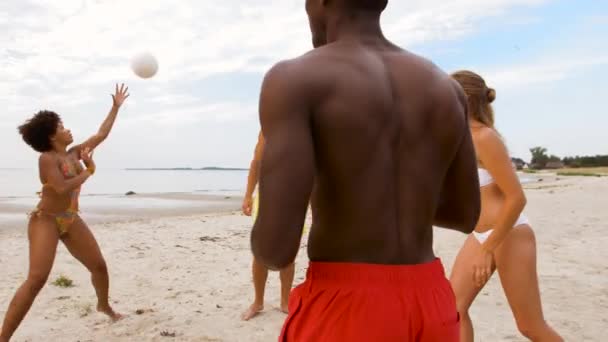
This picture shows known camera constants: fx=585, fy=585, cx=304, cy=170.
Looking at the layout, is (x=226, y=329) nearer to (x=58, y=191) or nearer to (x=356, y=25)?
(x=58, y=191)

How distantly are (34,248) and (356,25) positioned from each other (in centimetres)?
414

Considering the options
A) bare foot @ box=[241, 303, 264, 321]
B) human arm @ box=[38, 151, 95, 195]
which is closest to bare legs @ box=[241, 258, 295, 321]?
bare foot @ box=[241, 303, 264, 321]

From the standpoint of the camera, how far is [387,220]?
5.58 feet

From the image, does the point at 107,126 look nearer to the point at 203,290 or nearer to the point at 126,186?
the point at 203,290

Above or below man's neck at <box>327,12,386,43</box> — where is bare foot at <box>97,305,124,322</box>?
below

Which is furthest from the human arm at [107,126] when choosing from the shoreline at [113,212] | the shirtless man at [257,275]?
the shoreline at [113,212]

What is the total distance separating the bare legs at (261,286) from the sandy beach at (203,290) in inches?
3.8

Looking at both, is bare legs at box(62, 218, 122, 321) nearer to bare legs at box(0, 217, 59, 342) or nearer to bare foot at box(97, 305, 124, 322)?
bare foot at box(97, 305, 124, 322)

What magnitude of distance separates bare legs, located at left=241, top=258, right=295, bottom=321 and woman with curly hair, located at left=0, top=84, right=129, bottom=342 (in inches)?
56.3

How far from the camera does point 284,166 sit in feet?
5.11

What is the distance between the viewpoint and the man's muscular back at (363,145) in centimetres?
158

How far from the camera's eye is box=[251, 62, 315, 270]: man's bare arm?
61.4 inches

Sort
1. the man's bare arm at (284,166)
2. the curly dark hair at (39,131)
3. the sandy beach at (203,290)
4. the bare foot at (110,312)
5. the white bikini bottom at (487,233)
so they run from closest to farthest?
the man's bare arm at (284,166) < the white bikini bottom at (487,233) < the curly dark hair at (39,131) < the sandy beach at (203,290) < the bare foot at (110,312)

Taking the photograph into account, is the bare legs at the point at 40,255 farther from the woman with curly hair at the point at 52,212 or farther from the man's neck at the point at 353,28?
the man's neck at the point at 353,28
